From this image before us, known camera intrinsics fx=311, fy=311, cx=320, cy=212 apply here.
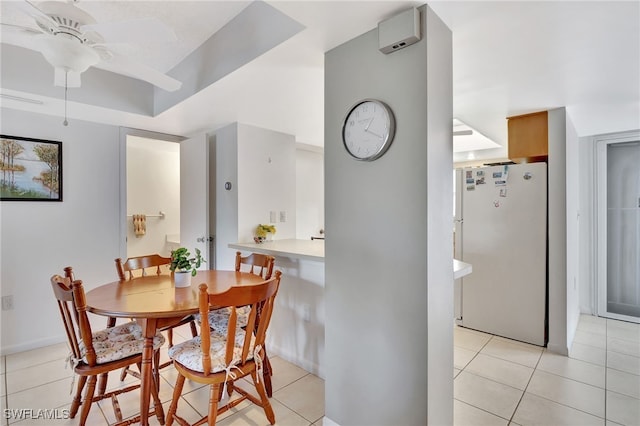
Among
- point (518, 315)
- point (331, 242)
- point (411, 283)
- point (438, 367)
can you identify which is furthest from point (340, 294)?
point (518, 315)

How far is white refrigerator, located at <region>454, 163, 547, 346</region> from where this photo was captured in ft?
9.68

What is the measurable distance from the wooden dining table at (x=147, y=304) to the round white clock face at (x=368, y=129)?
3.83 feet

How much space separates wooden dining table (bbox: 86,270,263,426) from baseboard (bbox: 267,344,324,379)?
80 centimetres

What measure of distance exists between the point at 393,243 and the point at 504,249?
2.25 meters

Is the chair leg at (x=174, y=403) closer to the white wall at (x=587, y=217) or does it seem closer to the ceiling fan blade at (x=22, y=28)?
the ceiling fan blade at (x=22, y=28)

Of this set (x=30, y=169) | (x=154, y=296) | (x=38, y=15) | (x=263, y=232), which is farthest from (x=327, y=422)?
(x=30, y=169)

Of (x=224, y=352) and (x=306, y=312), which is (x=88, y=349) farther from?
(x=306, y=312)

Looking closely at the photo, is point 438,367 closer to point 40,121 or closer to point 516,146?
point 516,146

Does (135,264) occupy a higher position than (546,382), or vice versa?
(135,264)

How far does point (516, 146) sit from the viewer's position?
3.05 meters

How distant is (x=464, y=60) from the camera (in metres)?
1.94

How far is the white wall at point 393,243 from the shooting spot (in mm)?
1420

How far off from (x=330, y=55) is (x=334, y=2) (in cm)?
40

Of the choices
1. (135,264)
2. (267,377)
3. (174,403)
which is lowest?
(267,377)
